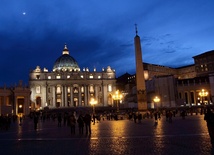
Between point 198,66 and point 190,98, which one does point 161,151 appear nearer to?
point 190,98

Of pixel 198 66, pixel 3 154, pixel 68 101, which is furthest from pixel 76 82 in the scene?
pixel 3 154

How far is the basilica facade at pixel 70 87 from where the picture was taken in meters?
84.6

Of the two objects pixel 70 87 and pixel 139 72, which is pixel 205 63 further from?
pixel 139 72

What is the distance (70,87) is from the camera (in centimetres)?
8700

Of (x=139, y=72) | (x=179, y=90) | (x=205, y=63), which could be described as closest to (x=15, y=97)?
(x=139, y=72)

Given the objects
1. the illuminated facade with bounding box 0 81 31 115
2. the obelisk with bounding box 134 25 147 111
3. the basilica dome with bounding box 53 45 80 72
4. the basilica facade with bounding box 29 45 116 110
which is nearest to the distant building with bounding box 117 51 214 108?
the basilica facade with bounding box 29 45 116 110

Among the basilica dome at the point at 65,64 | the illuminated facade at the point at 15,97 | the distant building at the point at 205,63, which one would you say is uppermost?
the basilica dome at the point at 65,64

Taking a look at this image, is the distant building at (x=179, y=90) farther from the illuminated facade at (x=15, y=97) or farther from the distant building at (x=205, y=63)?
the illuminated facade at (x=15, y=97)

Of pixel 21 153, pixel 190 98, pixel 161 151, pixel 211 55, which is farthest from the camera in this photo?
pixel 211 55

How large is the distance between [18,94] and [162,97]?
1251 inches

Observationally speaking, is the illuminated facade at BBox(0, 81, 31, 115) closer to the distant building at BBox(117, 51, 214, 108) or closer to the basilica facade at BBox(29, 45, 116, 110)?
the basilica facade at BBox(29, 45, 116, 110)

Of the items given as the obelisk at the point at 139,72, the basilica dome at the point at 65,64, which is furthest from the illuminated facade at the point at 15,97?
the basilica dome at the point at 65,64

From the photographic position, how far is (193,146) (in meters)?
8.16

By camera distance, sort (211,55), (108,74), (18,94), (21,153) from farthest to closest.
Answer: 1. (108,74)
2. (211,55)
3. (18,94)
4. (21,153)
